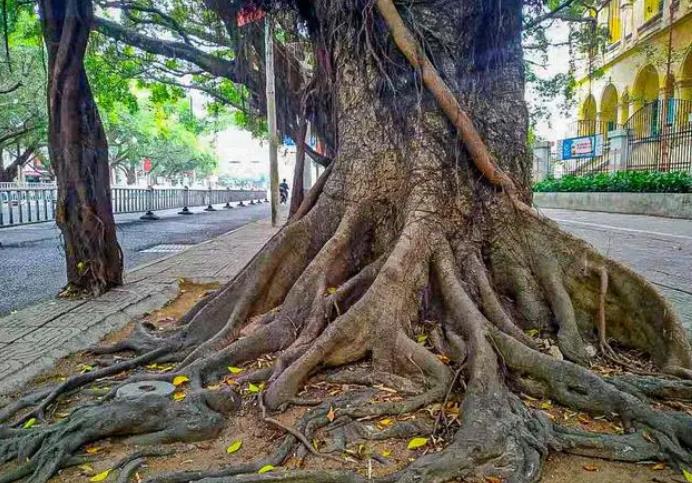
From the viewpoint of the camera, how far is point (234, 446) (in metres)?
2.54

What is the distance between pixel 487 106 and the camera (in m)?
3.84

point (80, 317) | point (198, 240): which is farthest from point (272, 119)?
point (80, 317)

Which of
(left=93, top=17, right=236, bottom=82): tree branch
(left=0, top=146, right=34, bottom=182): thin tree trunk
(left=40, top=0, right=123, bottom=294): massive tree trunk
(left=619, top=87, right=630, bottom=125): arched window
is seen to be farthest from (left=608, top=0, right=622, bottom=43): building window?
(left=0, top=146, right=34, bottom=182): thin tree trunk

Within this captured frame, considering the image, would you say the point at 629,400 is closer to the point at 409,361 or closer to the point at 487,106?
the point at 409,361

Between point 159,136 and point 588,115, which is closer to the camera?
point 588,115

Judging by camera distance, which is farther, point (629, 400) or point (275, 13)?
point (275, 13)

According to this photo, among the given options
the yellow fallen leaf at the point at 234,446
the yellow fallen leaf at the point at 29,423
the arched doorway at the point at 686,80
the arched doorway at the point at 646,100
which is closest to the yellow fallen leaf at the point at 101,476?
the yellow fallen leaf at the point at 234,446

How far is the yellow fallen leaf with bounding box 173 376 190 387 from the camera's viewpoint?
125 inches

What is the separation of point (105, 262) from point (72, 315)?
1.09 meters

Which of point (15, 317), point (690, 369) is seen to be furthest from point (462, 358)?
point (15, 317)

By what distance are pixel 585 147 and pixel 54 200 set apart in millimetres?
20135

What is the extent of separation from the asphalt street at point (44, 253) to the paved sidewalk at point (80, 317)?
2.40 ft

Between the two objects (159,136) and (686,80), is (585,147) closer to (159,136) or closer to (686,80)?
(686,80)

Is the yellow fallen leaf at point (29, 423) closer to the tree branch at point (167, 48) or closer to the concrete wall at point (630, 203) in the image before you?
the tree branch at point (167, 48)
